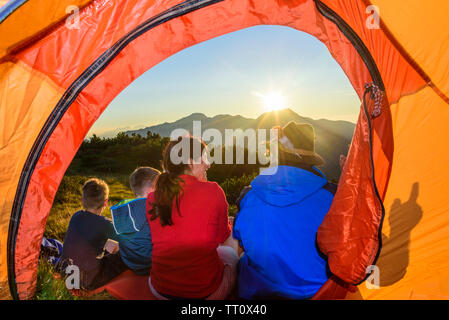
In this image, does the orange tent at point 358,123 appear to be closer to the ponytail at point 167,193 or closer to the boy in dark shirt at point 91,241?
the boy in dark shirt at point 91,241

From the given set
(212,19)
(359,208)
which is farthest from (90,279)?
(212,19)

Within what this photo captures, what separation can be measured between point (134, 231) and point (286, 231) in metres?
1.21

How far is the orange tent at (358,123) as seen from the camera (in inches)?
55.9

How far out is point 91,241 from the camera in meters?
2.07

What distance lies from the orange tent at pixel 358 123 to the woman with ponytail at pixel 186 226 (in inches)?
25.8

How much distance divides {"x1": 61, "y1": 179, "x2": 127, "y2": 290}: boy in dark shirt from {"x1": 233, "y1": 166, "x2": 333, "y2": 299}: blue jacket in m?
1.15

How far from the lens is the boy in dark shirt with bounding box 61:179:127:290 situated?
2.04 meters

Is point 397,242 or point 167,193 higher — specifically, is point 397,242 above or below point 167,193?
below

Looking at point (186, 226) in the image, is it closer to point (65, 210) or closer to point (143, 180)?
point (143, 180)

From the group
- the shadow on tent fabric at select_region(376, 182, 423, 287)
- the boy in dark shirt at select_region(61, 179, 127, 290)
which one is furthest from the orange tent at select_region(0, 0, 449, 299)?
the boy in dark shirt at select_region(61, 179, 127, 290)

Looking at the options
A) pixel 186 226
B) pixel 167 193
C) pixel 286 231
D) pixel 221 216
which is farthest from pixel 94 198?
pixel 286 231

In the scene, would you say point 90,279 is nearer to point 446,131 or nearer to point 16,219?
point 16,219
